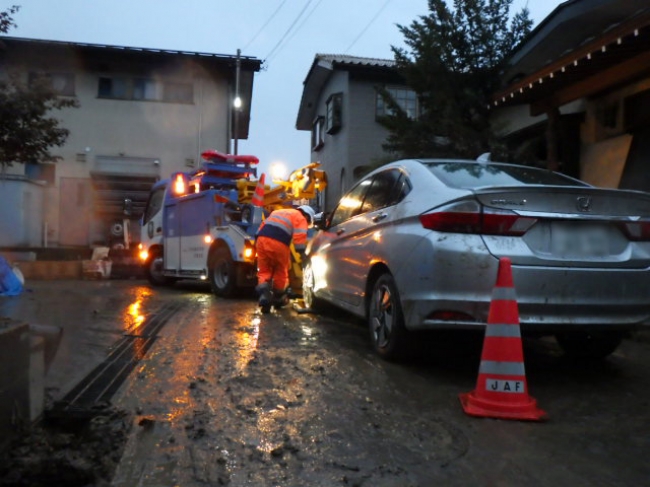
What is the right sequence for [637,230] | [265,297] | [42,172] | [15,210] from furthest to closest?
[42,172] → [15,210] → [265,297] → [637,230]

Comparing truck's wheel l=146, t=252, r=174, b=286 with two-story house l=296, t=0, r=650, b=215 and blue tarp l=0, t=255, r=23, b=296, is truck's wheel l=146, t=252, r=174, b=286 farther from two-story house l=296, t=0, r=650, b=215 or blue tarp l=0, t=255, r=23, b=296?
two-story house l=296, t=0, r=650, b=215

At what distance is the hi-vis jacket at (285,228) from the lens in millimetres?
8523

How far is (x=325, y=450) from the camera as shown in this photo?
10.8 ft

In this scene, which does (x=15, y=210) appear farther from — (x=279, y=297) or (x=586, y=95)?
(x=586, y=95)

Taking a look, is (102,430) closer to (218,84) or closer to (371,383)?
(371,383)

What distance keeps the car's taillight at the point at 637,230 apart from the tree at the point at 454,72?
647 centimetres

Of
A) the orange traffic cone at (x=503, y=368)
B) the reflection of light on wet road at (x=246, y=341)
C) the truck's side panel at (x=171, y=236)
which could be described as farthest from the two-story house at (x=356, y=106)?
the orange traffic cone at (x=503, y=368)

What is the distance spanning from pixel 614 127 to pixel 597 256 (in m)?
6.41

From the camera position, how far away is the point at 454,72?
37.3 ft

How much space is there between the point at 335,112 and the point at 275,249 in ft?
46.3

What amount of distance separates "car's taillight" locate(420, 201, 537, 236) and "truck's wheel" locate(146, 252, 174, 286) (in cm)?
1019

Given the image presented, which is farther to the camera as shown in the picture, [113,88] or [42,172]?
[113,88]

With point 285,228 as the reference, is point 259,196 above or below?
above

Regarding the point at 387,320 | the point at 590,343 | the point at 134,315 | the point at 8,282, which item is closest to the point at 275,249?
the point at 134,315
